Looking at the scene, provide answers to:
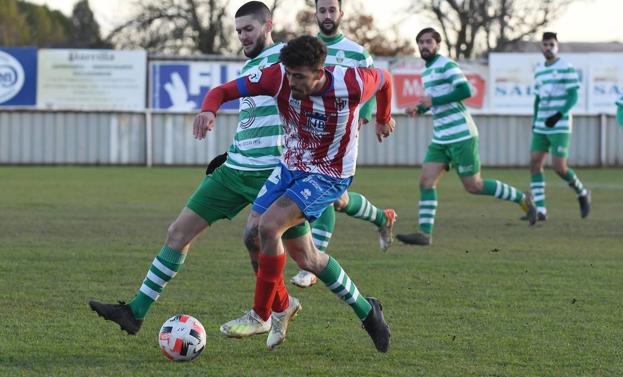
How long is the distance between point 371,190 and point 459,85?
933 cm

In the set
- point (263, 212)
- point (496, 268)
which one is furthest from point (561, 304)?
point (263, 212)

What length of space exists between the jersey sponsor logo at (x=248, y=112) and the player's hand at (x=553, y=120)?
791cm

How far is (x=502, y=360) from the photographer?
5.51m

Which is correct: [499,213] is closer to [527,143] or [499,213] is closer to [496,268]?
[496,268]

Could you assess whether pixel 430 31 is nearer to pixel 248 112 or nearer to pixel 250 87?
pixel 248 112

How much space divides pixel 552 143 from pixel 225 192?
8.58 m

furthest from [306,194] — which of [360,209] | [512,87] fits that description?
[512,87]

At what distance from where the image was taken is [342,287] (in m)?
5.80

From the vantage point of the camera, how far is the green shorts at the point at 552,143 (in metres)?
13.9

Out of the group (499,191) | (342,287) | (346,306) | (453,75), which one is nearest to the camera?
(342,287)

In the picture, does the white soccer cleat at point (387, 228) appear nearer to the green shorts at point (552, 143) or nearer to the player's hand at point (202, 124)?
the player's hand at point (202, 124)

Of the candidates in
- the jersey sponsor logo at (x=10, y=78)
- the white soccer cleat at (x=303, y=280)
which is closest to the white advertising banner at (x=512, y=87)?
the jersey sponsor logo at (x=10, y=78)

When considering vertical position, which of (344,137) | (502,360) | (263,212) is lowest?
(502,360)

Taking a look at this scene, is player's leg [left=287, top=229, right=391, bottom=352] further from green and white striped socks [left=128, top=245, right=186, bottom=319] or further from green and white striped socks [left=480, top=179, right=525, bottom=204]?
green and white striped socks [left=480, top=179, right=525, bottom=204]
